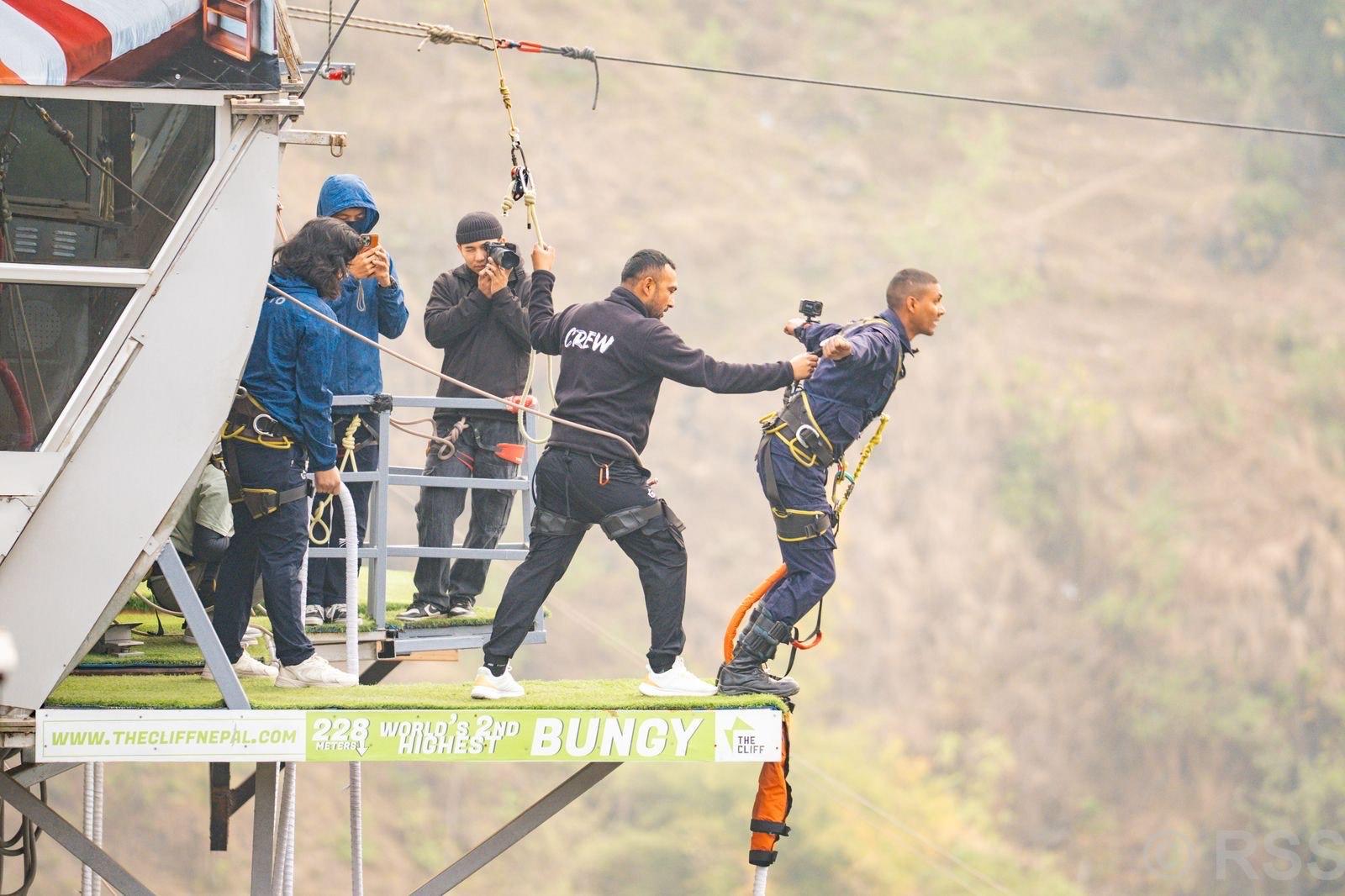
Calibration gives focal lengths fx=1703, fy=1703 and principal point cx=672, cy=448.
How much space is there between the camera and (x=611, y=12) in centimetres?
3812

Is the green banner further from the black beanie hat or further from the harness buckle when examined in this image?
the black beanie hat

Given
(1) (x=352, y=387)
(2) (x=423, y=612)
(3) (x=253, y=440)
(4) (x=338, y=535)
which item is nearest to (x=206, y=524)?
(4) (x=338, y=535)

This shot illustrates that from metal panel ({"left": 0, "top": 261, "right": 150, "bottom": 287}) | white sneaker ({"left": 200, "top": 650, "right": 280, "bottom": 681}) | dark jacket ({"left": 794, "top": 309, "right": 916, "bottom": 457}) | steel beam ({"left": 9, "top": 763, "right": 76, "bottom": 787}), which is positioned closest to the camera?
metal panel ({"left": 0, "top": 261, "right": 150, "bottom": 287})

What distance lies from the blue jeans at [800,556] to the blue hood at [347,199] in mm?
2159

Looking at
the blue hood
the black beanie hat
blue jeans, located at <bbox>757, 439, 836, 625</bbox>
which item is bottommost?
blue jeans, located at <bbox>757, 439, 836, 625</bbox>

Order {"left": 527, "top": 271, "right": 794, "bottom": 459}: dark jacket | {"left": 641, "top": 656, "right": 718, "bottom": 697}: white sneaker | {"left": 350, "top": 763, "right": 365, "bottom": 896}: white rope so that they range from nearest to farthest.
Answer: {"left": 527, "top": 271, "right": 794, "bottom": 459}: dark jacket → {"left": 641, "top": 656, "right": 718, "bottom": 697}: white sneaker → {"left": 350, "top": 763, "right": 365, "bottom": 896}: white rope

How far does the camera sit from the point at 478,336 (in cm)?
809

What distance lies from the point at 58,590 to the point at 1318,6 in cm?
3784

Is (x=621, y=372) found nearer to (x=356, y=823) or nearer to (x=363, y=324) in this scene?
(x=363, y=324)

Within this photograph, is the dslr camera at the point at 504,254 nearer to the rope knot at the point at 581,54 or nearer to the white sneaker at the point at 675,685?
the rope knot at the point at 581,54

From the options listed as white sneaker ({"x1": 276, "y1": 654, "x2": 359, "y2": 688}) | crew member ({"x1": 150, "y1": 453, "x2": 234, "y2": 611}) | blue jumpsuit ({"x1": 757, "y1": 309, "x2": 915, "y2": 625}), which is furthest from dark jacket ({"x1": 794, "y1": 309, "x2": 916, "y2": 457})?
crew member ({"x1": 150, "y1": 453, "x2": 234, "y2": 611})

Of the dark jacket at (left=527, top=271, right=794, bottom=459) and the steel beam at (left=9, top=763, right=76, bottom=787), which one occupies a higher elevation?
the dark jacket at (left=527, top=271, right=794, bottom=459)

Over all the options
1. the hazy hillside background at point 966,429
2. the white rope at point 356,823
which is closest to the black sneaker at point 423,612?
the white rope at point 356,823

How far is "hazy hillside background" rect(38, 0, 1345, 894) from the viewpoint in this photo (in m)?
28.0
